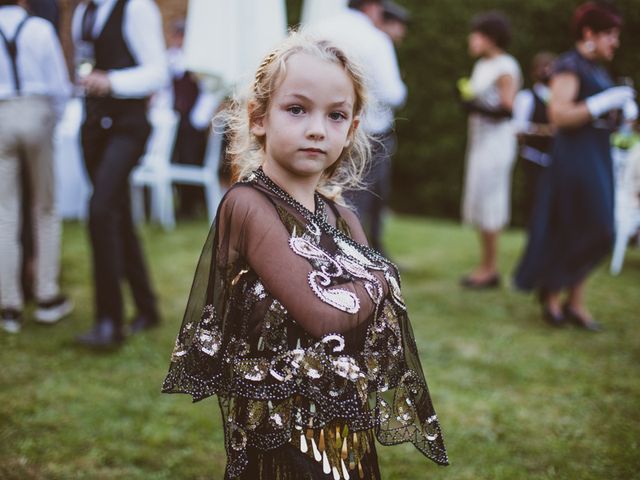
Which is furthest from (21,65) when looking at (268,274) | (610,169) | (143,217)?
(143,217)

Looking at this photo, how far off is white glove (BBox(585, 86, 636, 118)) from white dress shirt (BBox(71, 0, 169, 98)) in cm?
257

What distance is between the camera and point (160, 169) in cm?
707

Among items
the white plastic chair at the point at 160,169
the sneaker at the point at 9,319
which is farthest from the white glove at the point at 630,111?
the white plastic chair at the point at 160,169

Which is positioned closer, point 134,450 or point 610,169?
point 134,450

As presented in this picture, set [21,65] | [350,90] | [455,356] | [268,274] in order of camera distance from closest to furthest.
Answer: [268,274] < [350,90] < [21,65] < [455,356]

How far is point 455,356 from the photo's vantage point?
3.85 m

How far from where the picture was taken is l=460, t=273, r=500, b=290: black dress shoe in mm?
5516

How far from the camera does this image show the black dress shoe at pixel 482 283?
5.52 m

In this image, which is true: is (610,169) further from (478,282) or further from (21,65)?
(21,65)

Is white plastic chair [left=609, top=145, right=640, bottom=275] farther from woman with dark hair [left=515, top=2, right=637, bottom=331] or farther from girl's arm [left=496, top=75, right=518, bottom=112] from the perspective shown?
woman with dark hair [left=515, top=2, right=637, bottom=331]

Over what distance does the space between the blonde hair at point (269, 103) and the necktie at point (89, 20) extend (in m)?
1.94

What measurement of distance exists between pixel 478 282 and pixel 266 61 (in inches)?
169

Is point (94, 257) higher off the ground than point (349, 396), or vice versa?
point (349, 396)

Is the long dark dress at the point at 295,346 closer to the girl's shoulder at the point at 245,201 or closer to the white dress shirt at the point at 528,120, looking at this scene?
the girl's shoulder at the point at 245,201
